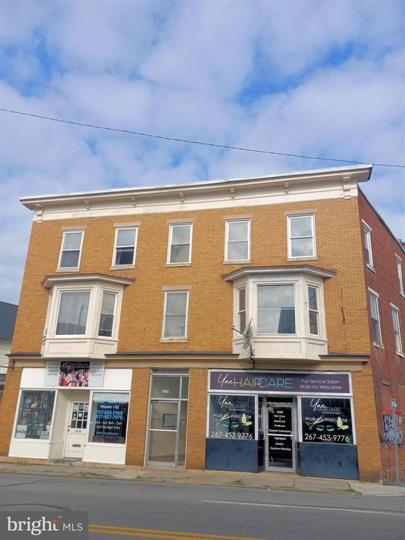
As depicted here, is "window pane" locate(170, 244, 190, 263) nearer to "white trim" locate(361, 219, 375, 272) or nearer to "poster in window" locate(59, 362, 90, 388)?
"poster in window" locate(59, 362, 90, 388)

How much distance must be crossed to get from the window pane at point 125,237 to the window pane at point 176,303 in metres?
3.05

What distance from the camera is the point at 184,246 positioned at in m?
19.2

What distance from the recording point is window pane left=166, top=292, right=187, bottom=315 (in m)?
18.3

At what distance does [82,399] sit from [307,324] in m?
9.21

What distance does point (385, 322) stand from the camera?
1847cm

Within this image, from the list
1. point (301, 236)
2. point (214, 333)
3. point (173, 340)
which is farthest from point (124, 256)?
point (301, 236)

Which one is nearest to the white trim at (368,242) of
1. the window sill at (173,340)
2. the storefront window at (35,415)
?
the window sill at (173,340)

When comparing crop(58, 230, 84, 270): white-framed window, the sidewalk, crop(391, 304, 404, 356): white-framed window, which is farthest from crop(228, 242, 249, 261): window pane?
the sidewalk

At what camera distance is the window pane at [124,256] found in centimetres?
1965

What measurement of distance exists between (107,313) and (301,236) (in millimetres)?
8120

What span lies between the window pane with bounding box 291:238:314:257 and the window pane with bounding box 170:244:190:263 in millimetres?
4184

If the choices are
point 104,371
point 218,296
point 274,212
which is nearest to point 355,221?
point 274,212

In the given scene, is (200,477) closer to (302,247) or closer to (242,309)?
(242,309)

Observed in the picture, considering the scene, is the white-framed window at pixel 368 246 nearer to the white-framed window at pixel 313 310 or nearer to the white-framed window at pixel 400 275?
the white-framed window at pixel 313 310
